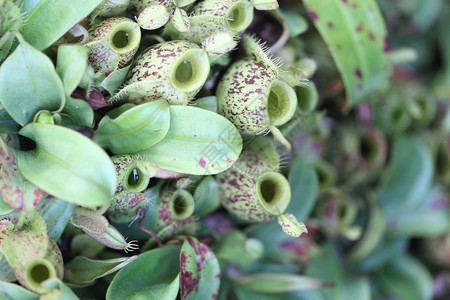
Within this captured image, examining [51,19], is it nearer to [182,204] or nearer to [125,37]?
[125,37]

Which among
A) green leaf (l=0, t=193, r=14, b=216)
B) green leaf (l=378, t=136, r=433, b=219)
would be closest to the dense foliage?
green leaf (l=0, t=193, r=14, b=216)

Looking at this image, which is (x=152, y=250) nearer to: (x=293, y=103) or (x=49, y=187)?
(x=49, y=187)

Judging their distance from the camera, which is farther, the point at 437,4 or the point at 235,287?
the point at 437,4

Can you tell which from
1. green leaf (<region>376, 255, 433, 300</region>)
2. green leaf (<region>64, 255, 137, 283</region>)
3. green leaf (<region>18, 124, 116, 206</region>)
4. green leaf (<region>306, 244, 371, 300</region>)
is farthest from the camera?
green leaf (<region>376, 255, 433, 300</region>)

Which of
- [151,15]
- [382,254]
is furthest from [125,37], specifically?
[382,254]

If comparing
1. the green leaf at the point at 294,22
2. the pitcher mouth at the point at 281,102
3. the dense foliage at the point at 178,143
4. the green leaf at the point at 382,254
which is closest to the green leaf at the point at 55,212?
the dense foliage at the point at 178,143

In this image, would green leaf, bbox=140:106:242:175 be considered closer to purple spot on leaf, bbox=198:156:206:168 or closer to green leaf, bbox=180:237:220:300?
purple spot on leaf, bbox=198:156:206:168

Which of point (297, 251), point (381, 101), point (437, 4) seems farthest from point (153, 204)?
point (437, 4)
